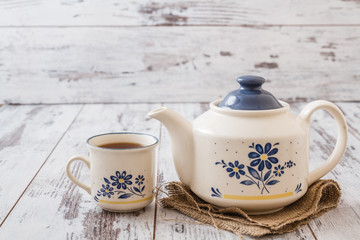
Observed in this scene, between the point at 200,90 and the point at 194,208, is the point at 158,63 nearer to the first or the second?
the point at 200,90

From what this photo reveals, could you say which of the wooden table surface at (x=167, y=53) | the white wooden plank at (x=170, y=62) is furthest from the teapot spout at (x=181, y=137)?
the white wooden plank at (x=170, y=62)

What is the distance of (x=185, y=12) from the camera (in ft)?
6.21

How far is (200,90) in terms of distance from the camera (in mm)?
1947

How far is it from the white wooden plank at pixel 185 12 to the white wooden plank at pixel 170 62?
4 cm

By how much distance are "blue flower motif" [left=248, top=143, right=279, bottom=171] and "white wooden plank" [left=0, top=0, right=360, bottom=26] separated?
4.07 feet

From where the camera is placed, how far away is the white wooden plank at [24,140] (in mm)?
991

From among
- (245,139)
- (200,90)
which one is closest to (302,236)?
(245,139)

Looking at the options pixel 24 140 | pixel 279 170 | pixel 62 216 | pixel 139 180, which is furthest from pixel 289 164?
pixel 24 140

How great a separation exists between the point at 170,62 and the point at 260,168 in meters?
1.24

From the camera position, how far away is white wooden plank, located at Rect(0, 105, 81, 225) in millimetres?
991

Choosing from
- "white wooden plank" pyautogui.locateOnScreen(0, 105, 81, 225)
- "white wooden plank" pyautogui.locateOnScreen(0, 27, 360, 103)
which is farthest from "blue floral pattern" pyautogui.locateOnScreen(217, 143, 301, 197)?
"white wooden plank" pyautogui.locateOnScreen(0, 27, 360, 103)

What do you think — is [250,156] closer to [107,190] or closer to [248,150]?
[248,150]

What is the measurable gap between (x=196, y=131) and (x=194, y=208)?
0.14 meters

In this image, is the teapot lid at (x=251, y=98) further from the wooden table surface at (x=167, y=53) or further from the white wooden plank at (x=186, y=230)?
the wooden table surface at (x=167, y=53)
